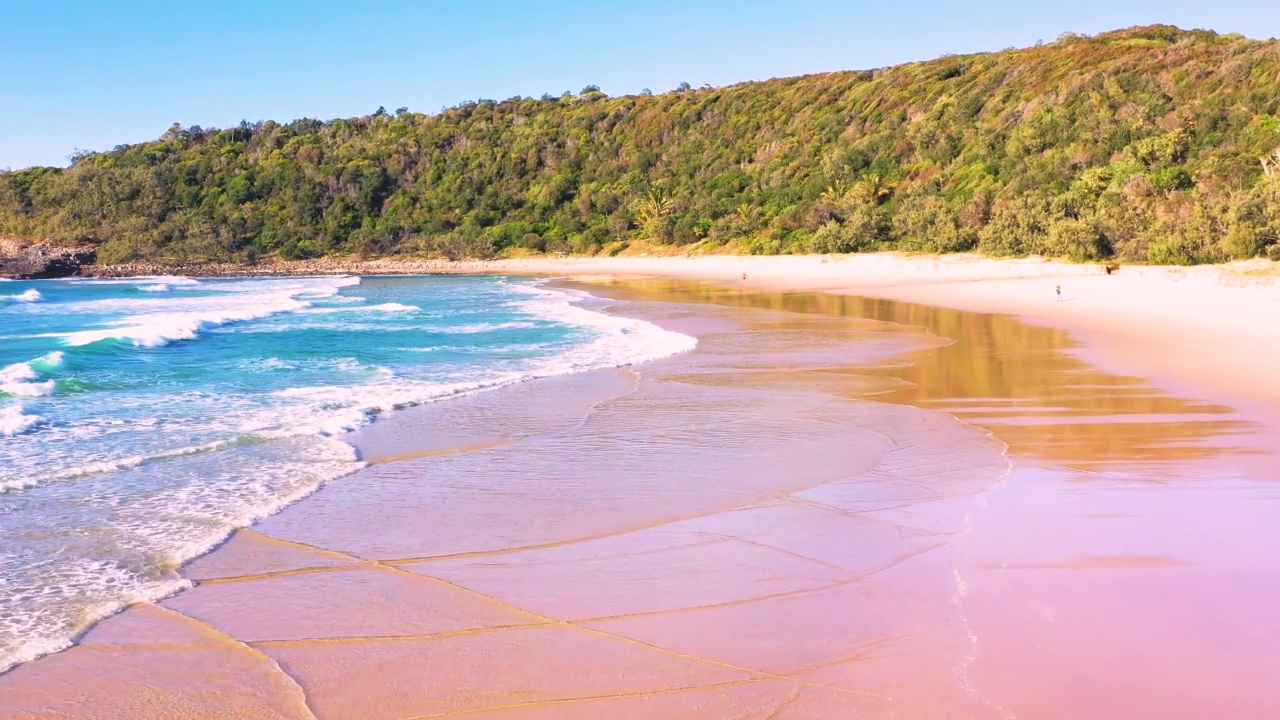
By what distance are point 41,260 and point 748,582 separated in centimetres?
7186

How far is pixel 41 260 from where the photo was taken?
64312 mm

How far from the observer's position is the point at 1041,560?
5438 mm

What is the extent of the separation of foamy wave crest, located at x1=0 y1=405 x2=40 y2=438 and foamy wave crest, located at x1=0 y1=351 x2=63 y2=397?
4.97 ft

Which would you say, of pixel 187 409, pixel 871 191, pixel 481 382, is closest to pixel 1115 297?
pixel 481 382

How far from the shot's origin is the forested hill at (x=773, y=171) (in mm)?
33562

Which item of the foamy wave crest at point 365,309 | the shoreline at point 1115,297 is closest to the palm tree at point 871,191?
the shoreline at point 1115,297

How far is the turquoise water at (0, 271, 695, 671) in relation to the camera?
597 centimetres

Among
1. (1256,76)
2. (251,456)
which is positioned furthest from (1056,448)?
(1256,76)

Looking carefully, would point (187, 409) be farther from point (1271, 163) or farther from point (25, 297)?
point (25, 297)

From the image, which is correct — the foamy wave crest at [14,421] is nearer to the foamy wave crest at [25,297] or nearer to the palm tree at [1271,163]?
the palm tree at [1271,163]

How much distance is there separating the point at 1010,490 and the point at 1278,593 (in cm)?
228

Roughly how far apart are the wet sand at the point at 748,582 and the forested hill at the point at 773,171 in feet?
61.9

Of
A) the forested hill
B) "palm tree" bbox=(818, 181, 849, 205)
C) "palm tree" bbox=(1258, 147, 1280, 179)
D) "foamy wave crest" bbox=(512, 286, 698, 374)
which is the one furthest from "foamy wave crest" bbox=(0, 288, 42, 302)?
"palm tree" bbox=(1258, 147, 1280, 179)

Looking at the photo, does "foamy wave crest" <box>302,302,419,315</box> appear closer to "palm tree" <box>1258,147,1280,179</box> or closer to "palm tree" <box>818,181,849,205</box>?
"palm tree" <box>1258,147,1280,179</box>
